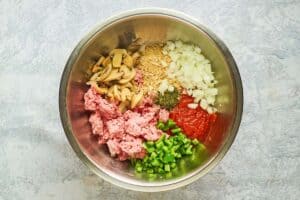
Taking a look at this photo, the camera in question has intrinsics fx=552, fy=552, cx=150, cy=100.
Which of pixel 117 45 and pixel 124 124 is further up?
pixel 117 45

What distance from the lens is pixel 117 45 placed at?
1.45 meters

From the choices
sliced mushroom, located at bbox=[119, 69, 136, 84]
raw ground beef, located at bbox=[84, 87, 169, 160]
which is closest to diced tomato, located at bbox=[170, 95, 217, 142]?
raw ground beef, located at bbox=[84, 87, 169, 160]

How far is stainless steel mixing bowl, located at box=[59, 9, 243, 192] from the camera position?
1.36 meters

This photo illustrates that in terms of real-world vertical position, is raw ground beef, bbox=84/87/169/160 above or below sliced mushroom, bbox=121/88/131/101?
below

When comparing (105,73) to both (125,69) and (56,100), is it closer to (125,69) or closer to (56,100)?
(125,69)

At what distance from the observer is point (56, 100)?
1.50 meters

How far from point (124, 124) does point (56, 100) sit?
217 mm

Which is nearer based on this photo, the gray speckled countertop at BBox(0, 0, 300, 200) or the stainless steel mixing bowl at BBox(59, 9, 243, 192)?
the stainless steel mixing bowl at BBox(59, 9, 243, 192)

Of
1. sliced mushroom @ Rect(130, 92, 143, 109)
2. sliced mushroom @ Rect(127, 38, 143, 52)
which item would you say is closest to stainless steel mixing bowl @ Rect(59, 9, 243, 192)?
sliced mushroom @ Rect(127, 38, 143, 52)

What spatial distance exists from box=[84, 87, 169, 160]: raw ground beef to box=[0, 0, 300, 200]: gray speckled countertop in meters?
0.12

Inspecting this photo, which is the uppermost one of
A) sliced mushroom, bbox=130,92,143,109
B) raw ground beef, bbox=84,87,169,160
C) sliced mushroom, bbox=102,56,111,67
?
sliced mushroom, bbox=102,56,111,67

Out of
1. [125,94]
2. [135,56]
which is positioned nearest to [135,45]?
[135,56]

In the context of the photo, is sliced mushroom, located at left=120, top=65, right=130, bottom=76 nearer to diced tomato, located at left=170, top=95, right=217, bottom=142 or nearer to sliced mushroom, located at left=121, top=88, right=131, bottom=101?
sliced mushroom, located at left=121, top=88, right=131, bottom=101

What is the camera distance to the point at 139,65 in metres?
1.46
